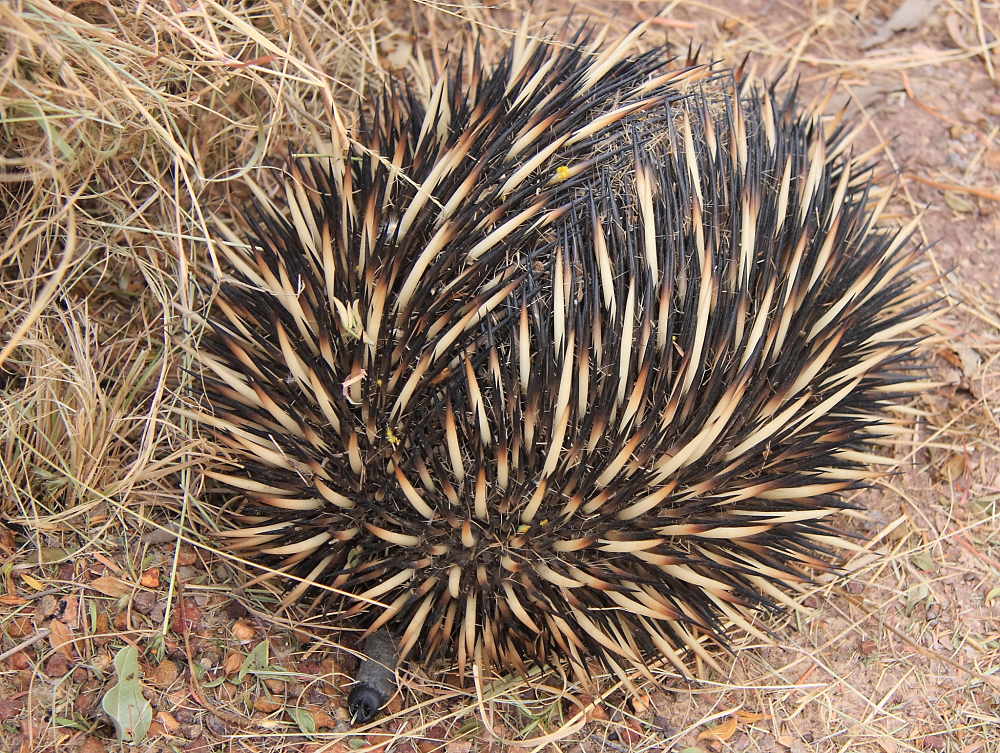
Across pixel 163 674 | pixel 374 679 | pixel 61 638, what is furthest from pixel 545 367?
pixel 61 638

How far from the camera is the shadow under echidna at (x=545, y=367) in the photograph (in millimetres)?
1980

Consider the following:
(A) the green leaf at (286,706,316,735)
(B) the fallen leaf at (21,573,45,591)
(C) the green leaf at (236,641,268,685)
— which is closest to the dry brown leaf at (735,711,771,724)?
(A) the green leaf at (286,706,316,735)

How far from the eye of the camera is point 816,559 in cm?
251

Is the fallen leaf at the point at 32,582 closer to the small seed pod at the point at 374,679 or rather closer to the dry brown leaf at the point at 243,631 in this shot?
the dry brown leaf at the point at 243,631

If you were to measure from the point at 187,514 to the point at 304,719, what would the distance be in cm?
57

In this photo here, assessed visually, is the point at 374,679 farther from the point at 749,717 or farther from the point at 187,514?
the point at 749,717

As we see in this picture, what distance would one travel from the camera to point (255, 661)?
2.33 metres

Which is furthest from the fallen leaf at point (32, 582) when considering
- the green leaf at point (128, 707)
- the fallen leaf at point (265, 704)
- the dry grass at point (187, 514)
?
the fallen leaf at point (265, 704)

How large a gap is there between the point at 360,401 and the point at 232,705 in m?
0.80

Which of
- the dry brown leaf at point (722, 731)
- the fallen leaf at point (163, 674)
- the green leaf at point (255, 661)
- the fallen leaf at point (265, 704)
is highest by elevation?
the dry brown leaf at point (722, 731)

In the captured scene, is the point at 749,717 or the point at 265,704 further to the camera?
the point at 749,717

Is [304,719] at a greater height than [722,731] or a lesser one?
lesser

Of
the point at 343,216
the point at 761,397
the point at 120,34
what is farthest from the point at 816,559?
the point at 120,34

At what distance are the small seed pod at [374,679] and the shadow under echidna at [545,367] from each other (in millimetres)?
46
